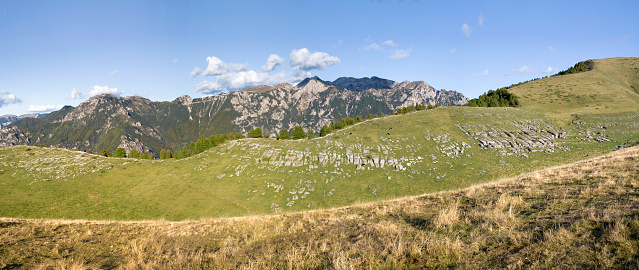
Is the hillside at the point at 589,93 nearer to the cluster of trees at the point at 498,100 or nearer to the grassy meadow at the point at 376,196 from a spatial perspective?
the grassy meadow at the point at 376,196

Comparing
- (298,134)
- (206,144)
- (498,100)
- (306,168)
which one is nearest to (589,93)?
(498,100)

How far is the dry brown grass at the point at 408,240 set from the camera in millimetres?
6535

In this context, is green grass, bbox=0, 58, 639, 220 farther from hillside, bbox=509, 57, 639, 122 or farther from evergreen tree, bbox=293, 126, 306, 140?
evergreen tree, bbox=293, 126, 306, 140

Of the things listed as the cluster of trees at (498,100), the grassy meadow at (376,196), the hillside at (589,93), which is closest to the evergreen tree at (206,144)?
the grassy meadow at (376,196)

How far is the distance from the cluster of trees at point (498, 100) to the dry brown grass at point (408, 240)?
353ft

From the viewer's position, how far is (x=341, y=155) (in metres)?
66.1

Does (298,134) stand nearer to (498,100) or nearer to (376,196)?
(376,196)

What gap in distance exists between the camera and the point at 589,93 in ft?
326

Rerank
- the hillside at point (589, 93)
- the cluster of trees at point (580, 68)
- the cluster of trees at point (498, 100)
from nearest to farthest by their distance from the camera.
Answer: the hillside at point (589, 93), the cluster of trees at point (498, 100), the cluster of trees at point (580, 68)

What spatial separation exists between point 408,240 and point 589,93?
144243 millimetres

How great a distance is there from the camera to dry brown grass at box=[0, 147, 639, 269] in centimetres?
654

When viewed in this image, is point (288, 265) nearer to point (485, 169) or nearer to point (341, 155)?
point (341, 155)

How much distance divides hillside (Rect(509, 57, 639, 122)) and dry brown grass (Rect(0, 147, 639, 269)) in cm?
9684

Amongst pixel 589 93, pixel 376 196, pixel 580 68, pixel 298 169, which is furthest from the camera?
pixel 580 68
